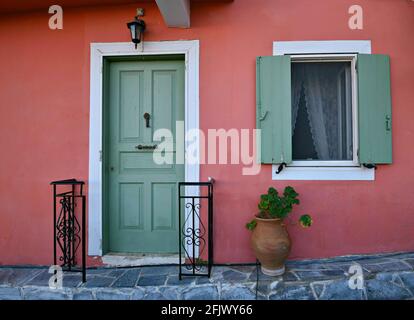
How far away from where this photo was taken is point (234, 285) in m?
2.43

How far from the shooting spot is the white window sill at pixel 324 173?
2816mm

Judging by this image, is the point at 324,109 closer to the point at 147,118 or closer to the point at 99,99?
the point at 147,118

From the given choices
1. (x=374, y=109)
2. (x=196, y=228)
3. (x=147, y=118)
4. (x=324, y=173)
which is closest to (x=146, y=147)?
(x=147, y=118)

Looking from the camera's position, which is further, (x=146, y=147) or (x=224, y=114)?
(x=146, y=147)

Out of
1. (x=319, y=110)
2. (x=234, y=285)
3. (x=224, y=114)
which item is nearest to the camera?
(x=234, y=285)

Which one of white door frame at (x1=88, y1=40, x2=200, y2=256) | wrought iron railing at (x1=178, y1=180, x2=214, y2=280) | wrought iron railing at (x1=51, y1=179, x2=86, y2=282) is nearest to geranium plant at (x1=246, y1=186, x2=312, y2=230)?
wrought iron railing at (x1=178, y1=180, x2=214, y2=280)

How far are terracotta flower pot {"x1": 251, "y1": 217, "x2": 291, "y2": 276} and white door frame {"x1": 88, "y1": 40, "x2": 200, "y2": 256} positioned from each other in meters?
0.93

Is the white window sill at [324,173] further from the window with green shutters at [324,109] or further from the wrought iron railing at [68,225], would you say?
the wrought iron railing at [68,225]

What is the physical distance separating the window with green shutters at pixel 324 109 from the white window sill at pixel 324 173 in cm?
6

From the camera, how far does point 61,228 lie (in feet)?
9.57

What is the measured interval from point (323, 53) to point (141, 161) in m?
2.25

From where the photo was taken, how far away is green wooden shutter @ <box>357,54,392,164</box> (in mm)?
2764
